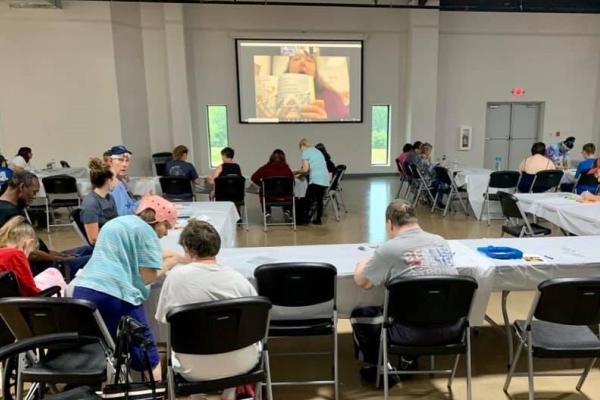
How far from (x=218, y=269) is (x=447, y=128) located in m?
10.8

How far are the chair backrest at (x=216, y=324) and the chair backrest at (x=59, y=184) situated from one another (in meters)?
5.20

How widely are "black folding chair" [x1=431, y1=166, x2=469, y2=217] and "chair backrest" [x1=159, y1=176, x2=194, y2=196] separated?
3950 millimetres

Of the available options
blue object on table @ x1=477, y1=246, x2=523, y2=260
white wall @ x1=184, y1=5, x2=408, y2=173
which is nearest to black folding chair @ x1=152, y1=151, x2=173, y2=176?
white wall @ x1=184, y1=5, x2=408, y2=173

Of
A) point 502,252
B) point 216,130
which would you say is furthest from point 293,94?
point 502,252

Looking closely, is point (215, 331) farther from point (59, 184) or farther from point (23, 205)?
point (59, 184)

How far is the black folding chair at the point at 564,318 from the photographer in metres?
1.96

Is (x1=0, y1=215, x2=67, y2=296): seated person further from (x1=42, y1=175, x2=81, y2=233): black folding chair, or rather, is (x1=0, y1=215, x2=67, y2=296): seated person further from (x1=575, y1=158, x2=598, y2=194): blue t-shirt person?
(x1=575, y1=158, x2=598, y2=194): blue t-shirt person

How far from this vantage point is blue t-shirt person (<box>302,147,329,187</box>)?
6.35m

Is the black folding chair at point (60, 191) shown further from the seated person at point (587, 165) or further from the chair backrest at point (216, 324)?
A: the seated person at point (587, 165)

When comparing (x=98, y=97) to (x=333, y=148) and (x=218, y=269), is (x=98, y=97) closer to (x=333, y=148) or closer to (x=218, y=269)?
(x=333, y=148)

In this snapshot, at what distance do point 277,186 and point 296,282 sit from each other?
157 inches

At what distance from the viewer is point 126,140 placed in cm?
952

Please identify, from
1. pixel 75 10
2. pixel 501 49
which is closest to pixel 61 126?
pixel 75 10

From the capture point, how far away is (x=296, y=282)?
221cm
